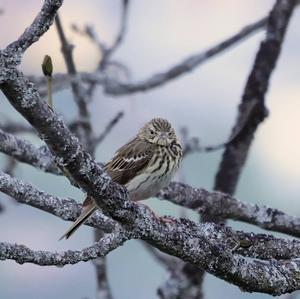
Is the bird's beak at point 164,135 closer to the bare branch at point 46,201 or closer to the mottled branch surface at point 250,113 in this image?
the mottled branch surface at point 250,113

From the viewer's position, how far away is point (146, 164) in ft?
24.5

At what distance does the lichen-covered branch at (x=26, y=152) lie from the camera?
7.15 meters

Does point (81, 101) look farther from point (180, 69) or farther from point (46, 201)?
point (46, 201)

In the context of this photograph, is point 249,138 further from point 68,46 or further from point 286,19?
point 68,46

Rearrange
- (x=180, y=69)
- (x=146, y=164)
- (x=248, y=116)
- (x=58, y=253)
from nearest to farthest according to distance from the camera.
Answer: (x=58, y=253)
(x=146, y=164)
(x=248, y=116)
(x=180, y=69)

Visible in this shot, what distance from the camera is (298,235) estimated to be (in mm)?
7004

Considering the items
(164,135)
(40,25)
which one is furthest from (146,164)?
(40,25)

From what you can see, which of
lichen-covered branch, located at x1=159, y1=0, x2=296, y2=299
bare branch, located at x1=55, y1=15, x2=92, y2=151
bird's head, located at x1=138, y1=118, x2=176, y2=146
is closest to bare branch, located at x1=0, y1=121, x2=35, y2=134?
bare branch, located at x1=55, y1=15, x2=92, y2=151

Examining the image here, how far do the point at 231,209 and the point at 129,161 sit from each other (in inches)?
35.1

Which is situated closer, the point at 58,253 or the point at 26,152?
the point at 58,253

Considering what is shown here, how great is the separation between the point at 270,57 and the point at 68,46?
2034mm

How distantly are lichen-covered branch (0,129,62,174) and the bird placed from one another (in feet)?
1.46

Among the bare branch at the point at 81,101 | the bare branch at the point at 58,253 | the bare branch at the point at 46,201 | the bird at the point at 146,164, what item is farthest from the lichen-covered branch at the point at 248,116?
the bare branch at the point at 58,253

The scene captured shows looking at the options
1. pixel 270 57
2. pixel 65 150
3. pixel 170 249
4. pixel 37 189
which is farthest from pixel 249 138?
pixel 65 150
